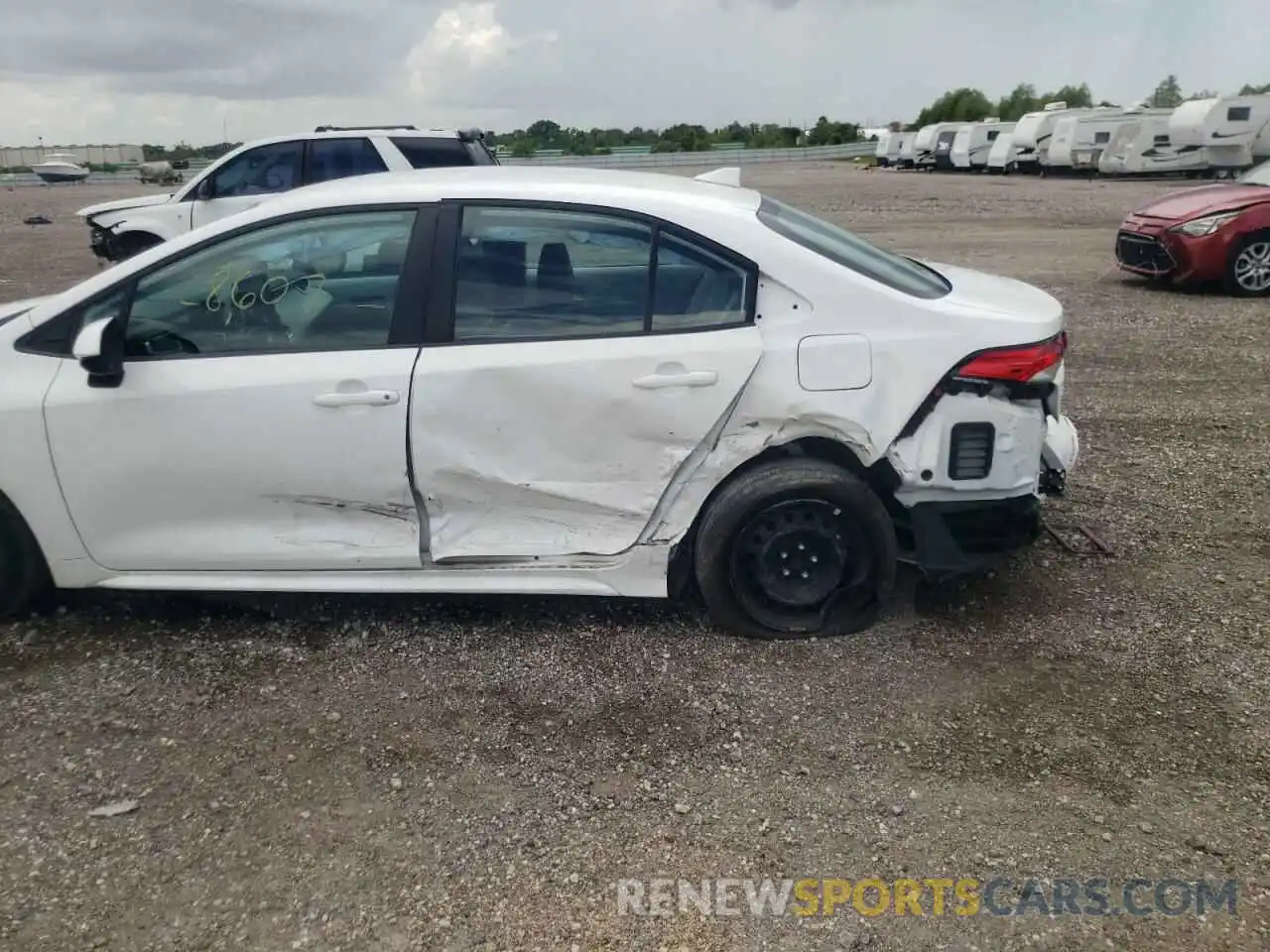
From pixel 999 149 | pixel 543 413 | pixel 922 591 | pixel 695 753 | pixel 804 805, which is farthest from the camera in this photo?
pixel 999 149

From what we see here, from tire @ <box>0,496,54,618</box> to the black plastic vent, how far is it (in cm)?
333

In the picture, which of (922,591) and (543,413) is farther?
(922,591)

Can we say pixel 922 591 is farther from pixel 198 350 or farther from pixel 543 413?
pixel 198 350

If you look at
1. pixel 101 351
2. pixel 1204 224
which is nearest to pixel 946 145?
pixel 1204 224

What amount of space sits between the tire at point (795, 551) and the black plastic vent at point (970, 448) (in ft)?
0.99

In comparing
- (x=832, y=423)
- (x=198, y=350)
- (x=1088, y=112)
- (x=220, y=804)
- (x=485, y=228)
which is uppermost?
(x=1088, y=112)

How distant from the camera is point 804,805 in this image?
2.90 metres

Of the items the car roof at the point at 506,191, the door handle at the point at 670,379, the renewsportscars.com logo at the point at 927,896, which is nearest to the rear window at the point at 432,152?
the car roof at the point at 506,191

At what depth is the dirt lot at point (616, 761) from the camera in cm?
253

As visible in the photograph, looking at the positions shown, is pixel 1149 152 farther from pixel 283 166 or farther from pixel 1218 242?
pixel 283 166

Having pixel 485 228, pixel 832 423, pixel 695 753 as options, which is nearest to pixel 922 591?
pixel 832 423

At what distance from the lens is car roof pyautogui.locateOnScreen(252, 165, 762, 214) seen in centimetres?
362

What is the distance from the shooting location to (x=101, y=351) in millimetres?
3434

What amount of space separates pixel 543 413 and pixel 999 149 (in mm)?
37590
